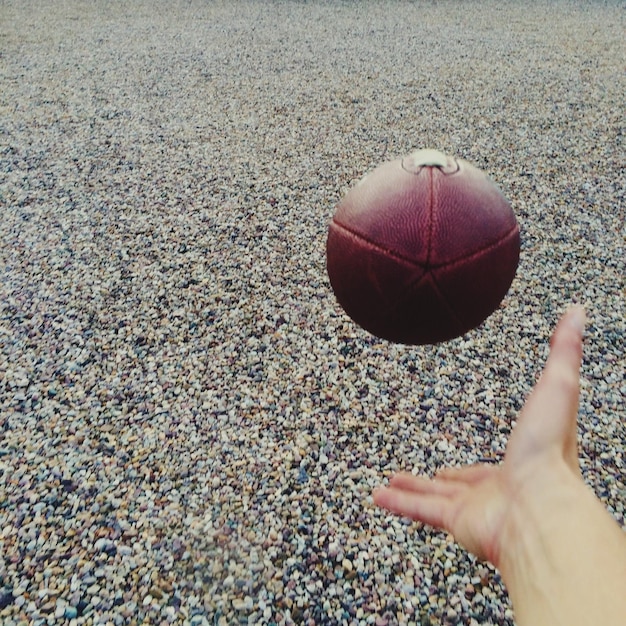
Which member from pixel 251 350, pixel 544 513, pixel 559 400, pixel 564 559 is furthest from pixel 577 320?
pixel 251 350

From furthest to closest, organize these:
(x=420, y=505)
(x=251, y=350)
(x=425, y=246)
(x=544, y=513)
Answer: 1. (x=251, y=350)
2. (x=425, y=246)
3. (x=420, y=505)
4. (x=544, y=513)

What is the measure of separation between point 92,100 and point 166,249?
3665mm

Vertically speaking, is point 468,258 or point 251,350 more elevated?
point 468,258

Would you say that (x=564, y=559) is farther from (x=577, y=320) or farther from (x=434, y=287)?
(x=434, y=287)

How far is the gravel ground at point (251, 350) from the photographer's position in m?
2.47

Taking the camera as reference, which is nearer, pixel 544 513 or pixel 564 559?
pixel 564 559

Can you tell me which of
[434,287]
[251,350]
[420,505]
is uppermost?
[434,287]

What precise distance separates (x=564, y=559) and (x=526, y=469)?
336 mm

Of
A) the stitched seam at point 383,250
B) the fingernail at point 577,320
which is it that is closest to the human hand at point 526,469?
the fingernail at point 577,320

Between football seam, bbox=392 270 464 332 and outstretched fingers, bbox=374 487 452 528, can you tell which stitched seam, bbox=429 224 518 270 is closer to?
football seam, bbox=392 270 464 332

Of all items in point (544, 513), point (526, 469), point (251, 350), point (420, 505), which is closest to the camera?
point (544, 513)

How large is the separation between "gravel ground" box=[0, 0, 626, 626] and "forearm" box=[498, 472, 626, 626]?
74 cm

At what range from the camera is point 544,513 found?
177 cm

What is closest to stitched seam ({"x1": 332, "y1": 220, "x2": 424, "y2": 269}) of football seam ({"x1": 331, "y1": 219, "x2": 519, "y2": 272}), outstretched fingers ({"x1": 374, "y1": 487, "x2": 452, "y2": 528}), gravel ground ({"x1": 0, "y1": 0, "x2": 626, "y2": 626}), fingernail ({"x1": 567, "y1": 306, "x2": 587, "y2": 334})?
football seam ({"x1": 331, "y1": 219, "x2": 519, "y2": 272})
